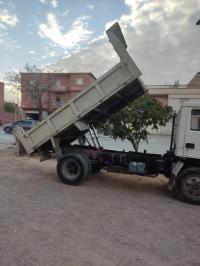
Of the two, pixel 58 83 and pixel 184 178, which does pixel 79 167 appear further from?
pixel 58 83

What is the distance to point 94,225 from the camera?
5.07m

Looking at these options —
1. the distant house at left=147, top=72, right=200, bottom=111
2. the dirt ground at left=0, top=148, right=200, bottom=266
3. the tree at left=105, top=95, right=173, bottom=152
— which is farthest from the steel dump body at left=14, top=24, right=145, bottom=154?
the distant house at left=147, top=72, right=200, bottom=111

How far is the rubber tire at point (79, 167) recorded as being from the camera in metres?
7.98

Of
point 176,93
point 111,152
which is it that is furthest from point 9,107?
point 111,152

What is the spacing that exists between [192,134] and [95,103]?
104 inches

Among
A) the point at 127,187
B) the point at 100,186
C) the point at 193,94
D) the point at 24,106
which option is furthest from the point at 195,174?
the point at 24,106

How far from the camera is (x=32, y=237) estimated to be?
4406 millimetres

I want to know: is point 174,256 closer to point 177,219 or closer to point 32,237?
point 177,219

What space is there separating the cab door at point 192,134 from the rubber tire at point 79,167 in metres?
2.78

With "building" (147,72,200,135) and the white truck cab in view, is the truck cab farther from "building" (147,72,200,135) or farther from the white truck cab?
"building" (147,72,200,135)

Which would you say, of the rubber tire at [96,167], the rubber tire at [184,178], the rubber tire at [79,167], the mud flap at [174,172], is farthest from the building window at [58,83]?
the rubber tire at [184,178]

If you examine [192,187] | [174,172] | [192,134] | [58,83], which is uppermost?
[58,83]

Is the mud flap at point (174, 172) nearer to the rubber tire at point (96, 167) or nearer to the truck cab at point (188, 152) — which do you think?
the truck cab at point (188, 152)

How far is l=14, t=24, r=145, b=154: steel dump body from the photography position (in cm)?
716
